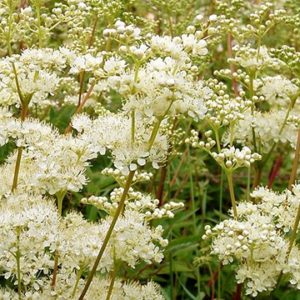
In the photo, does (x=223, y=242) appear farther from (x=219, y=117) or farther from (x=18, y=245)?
(x=18, y=245)

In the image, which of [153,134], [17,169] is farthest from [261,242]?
[17,169]

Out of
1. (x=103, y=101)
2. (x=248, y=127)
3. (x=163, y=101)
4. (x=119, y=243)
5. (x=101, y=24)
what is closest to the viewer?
(x=163, y=101)

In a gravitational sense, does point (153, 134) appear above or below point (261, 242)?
above

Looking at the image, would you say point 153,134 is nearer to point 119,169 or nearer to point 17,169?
point 119,169

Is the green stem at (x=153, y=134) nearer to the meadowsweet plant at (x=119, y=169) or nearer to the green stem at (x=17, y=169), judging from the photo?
the meadowsweet plant at (x=119, y=169)

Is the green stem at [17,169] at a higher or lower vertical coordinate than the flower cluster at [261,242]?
higher

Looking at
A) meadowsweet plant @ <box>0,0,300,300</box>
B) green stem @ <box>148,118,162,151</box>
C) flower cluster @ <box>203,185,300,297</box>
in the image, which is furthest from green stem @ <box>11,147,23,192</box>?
flower cluster @ <box>203,185,300,297</box>

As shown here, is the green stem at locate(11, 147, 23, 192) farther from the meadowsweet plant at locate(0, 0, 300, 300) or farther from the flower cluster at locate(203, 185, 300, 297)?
the flower cluster at locate(203, 185, 300, 297)

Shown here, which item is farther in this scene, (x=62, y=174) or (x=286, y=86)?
(x=286, y=86)

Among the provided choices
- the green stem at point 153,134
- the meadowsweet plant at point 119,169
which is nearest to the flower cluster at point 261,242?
the meadowsweet plant at point 119,169

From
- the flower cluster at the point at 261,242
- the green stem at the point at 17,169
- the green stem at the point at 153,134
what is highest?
the green stem at the point at 153,134

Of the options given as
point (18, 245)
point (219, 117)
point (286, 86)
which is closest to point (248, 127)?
point (286, 86)
